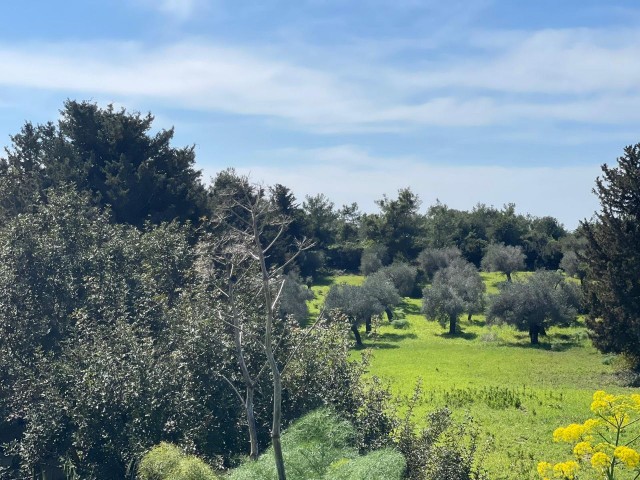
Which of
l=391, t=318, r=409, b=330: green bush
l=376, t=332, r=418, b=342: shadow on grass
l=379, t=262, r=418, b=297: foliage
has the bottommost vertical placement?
l=376, t=332, r=418, b=342: shadow on grass

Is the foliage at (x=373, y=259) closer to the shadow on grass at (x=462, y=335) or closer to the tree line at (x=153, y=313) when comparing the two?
the shadow on grass at (x=462, y=335)

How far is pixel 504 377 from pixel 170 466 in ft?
72.6

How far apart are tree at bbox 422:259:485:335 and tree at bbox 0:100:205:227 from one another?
19631mm

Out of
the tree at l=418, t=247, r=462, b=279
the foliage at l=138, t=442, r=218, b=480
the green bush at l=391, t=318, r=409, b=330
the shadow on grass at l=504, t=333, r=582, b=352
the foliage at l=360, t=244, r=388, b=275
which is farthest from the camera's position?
the foliage at l=360, t=244, r=388, b=275

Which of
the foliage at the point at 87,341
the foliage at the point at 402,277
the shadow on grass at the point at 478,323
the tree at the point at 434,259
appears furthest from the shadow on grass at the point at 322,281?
the foliage at the point at 87,341

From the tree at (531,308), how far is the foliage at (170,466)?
3203cm

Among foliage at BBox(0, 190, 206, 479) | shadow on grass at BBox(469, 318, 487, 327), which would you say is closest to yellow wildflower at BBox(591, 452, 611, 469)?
foliage at BBox(0, 190, 206, 479)

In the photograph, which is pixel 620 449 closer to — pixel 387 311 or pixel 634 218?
pixel 634 218

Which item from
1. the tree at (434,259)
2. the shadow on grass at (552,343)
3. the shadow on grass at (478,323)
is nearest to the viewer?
the shadow on grass at (552,343)

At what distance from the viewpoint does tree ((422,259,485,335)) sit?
145 feet

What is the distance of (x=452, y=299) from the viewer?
44312mm

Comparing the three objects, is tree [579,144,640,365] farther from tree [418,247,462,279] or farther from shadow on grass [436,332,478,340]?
tree [418,247,462,279]

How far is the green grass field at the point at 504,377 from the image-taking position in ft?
63.3

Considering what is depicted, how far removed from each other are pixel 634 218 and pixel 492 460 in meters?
19.3
